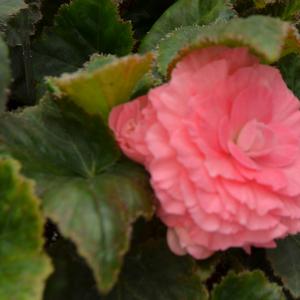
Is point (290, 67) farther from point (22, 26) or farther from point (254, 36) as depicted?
point (22, 26)

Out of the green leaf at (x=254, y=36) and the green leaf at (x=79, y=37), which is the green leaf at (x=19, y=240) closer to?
the green leaf at (x=254, y=36)

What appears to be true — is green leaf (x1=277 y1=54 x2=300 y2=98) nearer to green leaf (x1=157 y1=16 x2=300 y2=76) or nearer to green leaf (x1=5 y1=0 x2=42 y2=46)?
green leaf (x1=157 y1=16 x2=300 y2=76)

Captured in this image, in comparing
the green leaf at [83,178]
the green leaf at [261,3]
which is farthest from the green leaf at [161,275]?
the green leaf at [261,3]

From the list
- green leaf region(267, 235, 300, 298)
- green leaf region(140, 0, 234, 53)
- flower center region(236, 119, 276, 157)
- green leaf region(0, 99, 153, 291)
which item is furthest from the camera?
green leaf region(140, 0, 234, 53)

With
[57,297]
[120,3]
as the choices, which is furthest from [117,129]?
[120,3]

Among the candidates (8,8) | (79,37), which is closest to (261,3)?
(79,37)

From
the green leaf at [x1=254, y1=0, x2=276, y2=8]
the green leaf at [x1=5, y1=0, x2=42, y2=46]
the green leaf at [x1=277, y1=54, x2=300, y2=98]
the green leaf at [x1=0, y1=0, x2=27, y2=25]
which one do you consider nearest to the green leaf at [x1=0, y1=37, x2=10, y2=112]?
the green leaf at [x1=0, y1=0, x2=27, y2=25]

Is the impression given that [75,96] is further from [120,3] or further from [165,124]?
[120,3]

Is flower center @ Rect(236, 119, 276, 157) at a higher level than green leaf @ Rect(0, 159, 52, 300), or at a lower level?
higher
